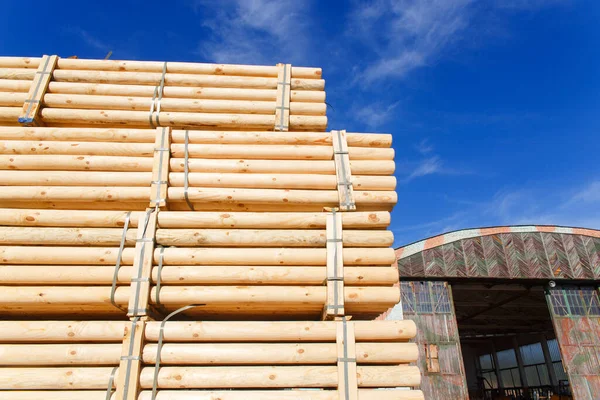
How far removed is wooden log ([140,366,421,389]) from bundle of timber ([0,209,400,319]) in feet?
2.67

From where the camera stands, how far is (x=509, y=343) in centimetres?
3278

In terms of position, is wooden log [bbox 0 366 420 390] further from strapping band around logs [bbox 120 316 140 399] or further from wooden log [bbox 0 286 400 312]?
wooden log [bbox 0 286 400 312]

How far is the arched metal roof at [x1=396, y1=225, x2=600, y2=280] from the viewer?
1784cm

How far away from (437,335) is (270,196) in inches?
536

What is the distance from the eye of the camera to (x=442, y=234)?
18.3m

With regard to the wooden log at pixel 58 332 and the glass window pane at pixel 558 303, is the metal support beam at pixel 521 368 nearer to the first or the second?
the glass window pane at pixel 558 303

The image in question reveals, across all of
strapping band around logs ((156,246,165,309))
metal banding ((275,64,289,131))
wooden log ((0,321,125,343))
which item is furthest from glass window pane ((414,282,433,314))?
wooden log ((0,321,125,343))

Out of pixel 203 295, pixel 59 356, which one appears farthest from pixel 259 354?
pixel 59 356

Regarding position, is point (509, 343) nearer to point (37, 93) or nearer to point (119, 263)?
point (119, 263)

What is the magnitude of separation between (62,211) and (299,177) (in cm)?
372

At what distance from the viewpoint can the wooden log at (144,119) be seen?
23.0ft

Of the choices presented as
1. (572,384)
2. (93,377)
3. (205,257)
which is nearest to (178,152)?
(205,257)

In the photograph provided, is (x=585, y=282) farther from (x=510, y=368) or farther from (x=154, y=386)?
(x=154, y=386)

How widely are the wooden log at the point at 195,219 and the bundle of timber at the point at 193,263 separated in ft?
0.05
